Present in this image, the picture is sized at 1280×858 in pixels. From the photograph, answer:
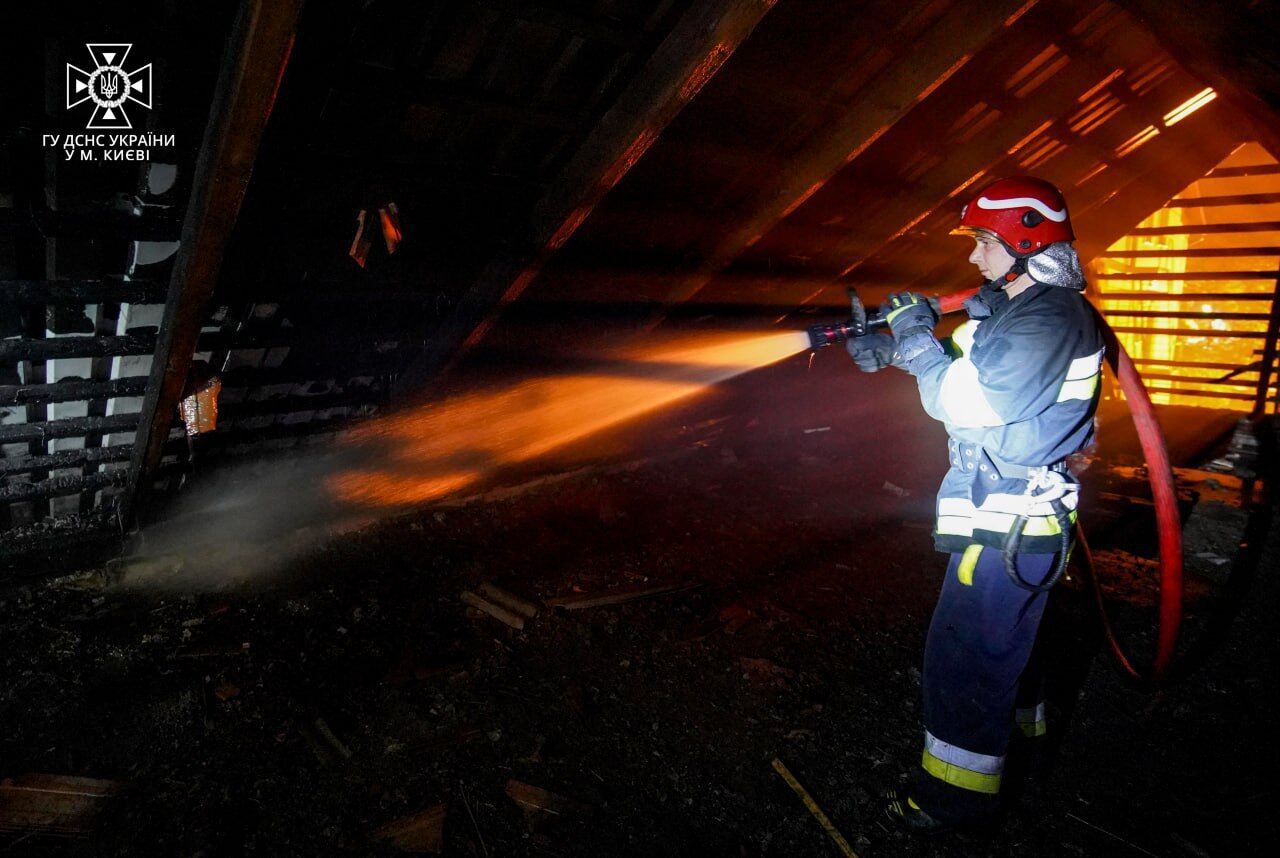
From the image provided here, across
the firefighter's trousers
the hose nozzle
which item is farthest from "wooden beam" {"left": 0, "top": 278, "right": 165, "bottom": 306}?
the firefighter's trousers

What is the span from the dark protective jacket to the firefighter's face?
7cm

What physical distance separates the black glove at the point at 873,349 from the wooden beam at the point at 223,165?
2.20m

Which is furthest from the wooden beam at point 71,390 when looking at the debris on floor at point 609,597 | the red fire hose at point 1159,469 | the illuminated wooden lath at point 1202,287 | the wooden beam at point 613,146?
the illuminated wooden lath at point 1202,287

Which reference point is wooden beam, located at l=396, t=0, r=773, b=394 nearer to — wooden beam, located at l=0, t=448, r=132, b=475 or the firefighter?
the firefighter

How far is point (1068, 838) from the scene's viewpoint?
8.08ft

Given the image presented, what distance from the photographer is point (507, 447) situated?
5176 mm

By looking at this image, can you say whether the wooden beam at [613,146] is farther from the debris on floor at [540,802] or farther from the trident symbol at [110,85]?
the debris on floor at [540,802]

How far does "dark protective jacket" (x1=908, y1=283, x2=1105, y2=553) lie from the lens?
2053 mm

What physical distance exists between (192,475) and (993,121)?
5740 millimetres

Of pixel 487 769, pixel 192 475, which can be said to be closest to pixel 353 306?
pixel 192 475

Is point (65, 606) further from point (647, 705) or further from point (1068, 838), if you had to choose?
point (1068, 838)

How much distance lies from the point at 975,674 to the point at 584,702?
1808 millimetres

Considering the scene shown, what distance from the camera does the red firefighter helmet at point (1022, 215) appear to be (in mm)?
2227

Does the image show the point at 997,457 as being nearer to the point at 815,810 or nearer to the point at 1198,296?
the point at 815,810
